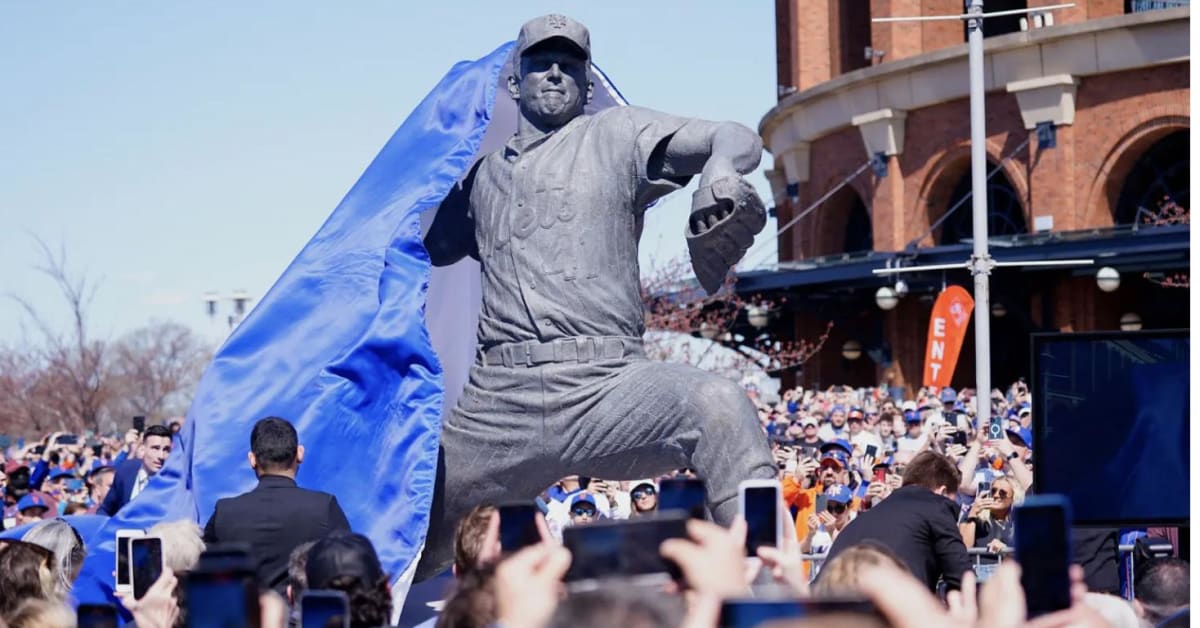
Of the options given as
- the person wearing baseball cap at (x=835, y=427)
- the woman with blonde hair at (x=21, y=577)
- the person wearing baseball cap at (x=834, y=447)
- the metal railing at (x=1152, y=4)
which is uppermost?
the metal railing at (x=1152, y=4)

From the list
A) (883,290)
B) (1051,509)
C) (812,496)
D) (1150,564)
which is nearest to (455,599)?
(1051,509)

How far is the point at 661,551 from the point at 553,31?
3.99 meters

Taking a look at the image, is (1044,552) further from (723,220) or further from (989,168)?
(989,168)

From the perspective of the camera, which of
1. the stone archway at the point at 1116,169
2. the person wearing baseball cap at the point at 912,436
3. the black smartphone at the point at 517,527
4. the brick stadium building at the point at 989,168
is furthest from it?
the stone archway at the point at 1116,169

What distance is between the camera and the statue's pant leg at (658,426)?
617 cm

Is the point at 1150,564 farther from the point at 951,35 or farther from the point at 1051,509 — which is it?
the point at 951,35

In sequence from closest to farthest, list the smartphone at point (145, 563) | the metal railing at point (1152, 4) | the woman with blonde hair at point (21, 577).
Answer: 1. the smartphone at point (145, 563)
2. the woman with blonde hair at point (21, 577)
3. the metal railing at point (1152, 4)

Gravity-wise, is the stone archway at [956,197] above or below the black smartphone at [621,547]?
above

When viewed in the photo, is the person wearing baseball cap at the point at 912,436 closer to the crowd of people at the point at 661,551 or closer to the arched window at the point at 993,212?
the crowd of people at the point at 661,551

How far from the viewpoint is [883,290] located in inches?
1166

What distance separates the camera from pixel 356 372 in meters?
7.00

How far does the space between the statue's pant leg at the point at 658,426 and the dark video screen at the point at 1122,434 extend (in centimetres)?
96

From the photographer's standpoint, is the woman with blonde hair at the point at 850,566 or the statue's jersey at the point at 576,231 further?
the statue's jersey at the point at 576,231

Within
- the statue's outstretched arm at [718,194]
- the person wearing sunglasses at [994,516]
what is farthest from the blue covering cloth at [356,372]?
the person wearing sunglasses at [994,516]
